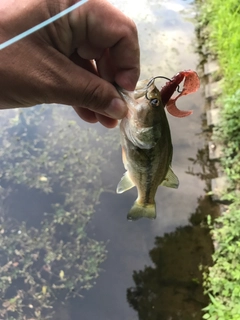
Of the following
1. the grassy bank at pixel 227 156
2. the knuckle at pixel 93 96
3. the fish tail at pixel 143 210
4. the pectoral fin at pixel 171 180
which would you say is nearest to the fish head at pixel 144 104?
the knuckle at pixel 93 96

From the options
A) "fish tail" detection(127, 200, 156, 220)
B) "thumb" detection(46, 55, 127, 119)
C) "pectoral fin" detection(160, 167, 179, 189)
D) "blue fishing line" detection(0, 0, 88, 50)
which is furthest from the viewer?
"fish tail" detection(127, 200, 156, 220)

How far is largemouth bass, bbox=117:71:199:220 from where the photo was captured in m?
1.67

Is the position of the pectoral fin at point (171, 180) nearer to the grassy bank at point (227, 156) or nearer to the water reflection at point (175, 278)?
the grassy bank at point (227, 156)

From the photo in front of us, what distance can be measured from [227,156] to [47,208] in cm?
222

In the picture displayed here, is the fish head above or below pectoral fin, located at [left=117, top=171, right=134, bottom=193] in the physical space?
above

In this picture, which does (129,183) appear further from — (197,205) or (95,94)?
(197,205)

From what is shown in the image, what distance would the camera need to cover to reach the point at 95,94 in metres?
1.59

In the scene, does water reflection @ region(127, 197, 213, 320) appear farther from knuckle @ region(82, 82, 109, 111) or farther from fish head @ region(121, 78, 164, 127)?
knuckle @ region(82, 82, 109, 111)

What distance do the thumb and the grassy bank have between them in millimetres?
2292

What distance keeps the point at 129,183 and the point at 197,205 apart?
106 inches

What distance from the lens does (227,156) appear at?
14.8ft

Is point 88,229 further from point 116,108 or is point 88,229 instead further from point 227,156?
point 116,108

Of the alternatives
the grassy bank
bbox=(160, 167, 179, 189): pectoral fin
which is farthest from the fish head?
the grassy bank

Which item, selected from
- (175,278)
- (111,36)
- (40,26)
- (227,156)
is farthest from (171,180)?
(227,156)
